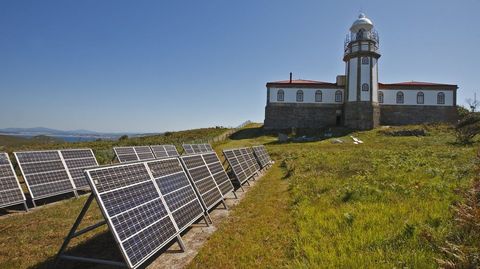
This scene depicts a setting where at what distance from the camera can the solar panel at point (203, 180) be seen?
29.9ft

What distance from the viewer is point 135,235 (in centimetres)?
566

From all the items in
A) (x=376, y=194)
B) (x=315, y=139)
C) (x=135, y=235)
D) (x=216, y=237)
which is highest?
(x=135, y=235)

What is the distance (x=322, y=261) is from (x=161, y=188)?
380cm

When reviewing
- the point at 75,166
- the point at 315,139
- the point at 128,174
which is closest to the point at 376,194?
the point at 128,174

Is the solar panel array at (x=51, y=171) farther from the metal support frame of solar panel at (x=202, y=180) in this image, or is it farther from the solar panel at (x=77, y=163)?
the metal support frame of solar panel at (x=202, y=180)

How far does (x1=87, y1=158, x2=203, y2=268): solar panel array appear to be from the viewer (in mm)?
5422

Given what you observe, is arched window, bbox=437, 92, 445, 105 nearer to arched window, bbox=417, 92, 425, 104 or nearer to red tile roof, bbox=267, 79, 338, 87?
arched window, bbox=417, 92, 425, 104

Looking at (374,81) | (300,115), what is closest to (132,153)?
(300,115)

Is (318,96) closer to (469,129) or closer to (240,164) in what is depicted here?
(469,129)

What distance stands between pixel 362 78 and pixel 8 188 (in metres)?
52.2

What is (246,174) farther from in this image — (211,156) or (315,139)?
(315,139)

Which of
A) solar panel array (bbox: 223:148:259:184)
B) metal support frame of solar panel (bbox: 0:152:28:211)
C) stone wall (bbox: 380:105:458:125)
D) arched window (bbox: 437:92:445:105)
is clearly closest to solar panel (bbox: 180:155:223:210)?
solar panel array (bbox: 223:148:259:184)

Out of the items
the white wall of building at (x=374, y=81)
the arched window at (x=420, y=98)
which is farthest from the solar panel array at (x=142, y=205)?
the arched window at (x=420, y=98)

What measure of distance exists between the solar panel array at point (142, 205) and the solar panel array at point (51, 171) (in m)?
5.78
